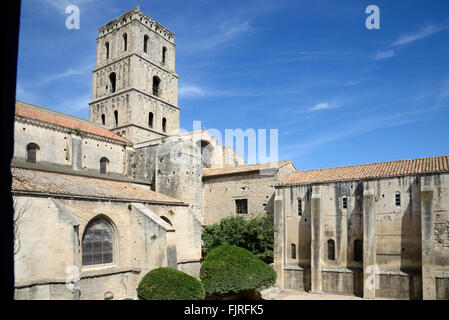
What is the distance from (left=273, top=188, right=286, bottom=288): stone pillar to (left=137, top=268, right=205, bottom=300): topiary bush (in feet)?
29.7

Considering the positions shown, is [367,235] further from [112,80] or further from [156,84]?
[112,80]

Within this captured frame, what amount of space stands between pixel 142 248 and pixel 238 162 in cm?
2093

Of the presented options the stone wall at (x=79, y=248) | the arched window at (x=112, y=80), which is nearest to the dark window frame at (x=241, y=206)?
the stone wall at (x=79, y=248)

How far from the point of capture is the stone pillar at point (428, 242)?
19016mm

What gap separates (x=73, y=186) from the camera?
18.0m

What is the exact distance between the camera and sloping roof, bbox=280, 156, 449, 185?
21080mm

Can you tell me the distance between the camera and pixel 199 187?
2727 cm

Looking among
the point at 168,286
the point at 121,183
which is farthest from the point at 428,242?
the point at 121,183

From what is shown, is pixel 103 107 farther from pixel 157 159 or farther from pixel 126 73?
pixel 157 159

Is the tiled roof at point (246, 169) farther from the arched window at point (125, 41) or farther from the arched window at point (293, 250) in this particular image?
the arched window at point (125, 41)

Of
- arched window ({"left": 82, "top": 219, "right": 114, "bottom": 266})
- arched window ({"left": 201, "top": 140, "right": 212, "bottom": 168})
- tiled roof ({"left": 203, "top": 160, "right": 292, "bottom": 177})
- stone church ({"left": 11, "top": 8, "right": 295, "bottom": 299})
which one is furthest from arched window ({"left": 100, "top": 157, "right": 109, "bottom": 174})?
arched window ({"left": 201, "top": 140, "right": 212, "bottom": 168})

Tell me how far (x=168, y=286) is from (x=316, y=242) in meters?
11.1

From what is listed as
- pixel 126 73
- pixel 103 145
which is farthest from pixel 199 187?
pixel 126 73

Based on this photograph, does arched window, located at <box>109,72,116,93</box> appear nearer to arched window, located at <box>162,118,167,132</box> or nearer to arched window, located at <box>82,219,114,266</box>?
arched window, located at <box>162,118,167,132</box>
